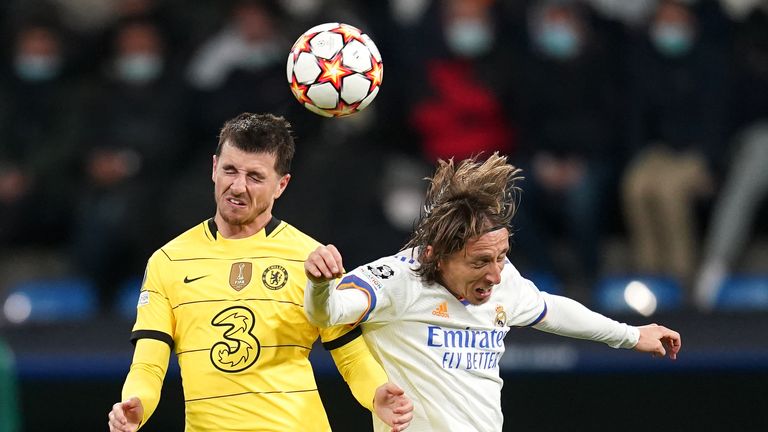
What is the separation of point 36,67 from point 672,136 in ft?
17.6

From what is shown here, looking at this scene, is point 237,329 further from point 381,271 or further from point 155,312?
point 381,271

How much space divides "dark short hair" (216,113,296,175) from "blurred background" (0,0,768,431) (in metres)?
3.87

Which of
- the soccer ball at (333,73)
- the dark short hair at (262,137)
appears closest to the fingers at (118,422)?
the dark short hair at (262,137)

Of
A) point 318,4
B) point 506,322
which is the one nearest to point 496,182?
point 506,322

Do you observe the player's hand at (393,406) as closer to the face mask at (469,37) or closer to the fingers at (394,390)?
the fingers at (394,390)

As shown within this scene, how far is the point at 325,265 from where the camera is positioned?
491 centimetres

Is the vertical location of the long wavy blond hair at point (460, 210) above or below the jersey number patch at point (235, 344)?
above

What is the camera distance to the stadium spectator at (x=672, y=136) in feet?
33.4

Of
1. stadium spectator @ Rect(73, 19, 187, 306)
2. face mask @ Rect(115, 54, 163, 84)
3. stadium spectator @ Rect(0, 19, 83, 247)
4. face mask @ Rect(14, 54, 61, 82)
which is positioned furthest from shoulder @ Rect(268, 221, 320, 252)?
face mask @ Rect(14, 54, 61, 82)

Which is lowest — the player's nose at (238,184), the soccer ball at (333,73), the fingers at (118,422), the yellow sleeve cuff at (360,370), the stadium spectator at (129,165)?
the fingers at (118,422)

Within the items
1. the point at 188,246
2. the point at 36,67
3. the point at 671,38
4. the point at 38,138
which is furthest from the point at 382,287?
the point at 36,67

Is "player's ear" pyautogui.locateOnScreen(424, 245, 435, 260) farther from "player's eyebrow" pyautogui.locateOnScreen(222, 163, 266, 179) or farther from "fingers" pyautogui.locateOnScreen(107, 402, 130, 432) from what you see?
"fingers" pyautogui.locateOnScreen(107, 402, 130, 432)

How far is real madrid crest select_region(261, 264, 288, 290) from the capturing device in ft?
17.9

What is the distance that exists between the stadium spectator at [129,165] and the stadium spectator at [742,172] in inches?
167
